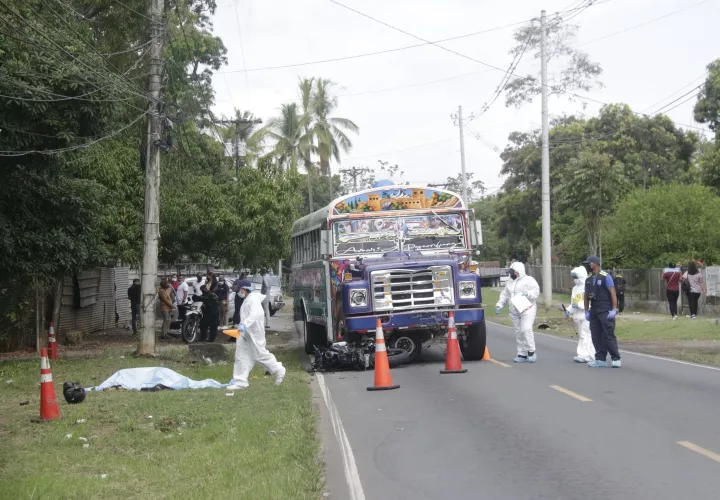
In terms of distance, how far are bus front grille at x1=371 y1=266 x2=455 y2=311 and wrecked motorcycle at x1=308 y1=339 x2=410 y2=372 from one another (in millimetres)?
947

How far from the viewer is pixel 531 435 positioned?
9125 millimetres

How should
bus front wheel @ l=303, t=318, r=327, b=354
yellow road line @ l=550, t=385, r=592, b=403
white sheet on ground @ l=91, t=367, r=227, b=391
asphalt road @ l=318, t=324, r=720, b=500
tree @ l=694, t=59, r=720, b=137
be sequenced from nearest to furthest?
asphalt road @ l=318, t=324, r=720, b=500
yellow road line @ l=550, t=385, r=592, b=403
white sheet on ground @ l=91, t=367, r=227, b=391
bus front wheel @ l=303, t=318, r=327, b=354
tree @ l=694, t=59, r=720, b=137

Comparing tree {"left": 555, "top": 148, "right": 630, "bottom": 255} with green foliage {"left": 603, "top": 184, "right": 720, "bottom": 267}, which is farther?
tree {"left": 555, "top": 148, "right": 630, "bottom": 255}

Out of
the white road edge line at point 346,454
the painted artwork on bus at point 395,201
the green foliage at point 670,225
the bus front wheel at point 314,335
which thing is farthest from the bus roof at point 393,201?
the green foliage at point 670,225

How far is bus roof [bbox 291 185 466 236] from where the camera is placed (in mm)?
16500

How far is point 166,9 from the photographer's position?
19.0 meters

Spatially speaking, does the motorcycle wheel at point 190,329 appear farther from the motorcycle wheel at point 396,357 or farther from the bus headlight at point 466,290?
the bus headlight at point 466,290

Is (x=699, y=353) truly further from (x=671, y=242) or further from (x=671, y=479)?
(x=671, y=242)

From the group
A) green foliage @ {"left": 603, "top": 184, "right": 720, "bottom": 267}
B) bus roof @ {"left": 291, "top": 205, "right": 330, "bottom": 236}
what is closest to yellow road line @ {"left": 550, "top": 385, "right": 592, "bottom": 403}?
bus roof @ {"left": 291, "top": 205, "right": 330, "bottom": 236}

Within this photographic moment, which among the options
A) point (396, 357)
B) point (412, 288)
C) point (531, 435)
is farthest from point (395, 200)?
point (531, 435)

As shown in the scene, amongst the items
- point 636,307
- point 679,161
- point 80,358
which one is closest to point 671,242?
point 636,307

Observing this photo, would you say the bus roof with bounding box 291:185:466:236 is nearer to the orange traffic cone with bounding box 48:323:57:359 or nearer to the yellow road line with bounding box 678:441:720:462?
the orange traffic cone with bounding box 48:323:57:359

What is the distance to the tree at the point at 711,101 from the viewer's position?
130ft

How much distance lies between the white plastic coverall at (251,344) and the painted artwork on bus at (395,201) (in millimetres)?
3385
